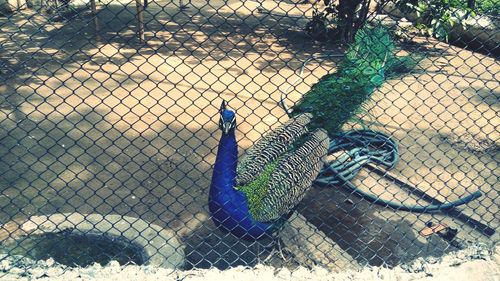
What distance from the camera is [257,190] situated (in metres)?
3.06

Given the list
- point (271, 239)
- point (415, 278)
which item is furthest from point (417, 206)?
point (415, 278)

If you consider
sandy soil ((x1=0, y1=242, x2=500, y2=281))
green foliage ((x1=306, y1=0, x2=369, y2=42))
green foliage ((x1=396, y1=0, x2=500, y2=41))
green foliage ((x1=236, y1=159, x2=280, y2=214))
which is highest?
sandy soil ((x1=0, y1=242, x2=500, y2=281))

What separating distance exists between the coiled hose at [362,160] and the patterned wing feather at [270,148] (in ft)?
2.05

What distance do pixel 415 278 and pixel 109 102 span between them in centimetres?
406

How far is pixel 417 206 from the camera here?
369cm

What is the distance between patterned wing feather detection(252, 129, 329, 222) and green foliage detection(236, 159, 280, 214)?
0.02m

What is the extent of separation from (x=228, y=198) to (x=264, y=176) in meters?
0.35

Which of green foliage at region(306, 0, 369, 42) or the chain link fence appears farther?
green foliage at region(306, 0, 369, 42)

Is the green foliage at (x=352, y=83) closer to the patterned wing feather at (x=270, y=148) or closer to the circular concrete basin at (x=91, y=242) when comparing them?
the patterned wing feather at (x=270, y=148)

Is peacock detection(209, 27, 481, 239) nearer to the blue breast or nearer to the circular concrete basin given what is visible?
the blue breast

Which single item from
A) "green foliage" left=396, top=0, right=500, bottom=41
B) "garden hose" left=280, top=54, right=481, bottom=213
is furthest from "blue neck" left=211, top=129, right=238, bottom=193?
"green foliage" left=396, top=0, right=500, bottom=41

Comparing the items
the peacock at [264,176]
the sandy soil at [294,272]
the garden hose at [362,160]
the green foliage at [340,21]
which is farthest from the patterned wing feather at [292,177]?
the green foliage at [340,21]

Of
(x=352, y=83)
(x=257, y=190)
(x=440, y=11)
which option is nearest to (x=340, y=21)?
(x=440, y=11)

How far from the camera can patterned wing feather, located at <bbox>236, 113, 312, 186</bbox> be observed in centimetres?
321
